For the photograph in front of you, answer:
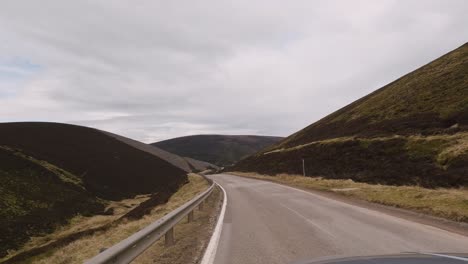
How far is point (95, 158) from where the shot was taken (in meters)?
65.7

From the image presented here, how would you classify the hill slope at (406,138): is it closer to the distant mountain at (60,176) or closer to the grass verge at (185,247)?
the distant mountain at (60,176)

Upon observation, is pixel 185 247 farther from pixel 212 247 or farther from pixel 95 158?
pixel 95 158

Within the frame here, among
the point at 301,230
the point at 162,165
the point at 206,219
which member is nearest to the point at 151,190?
the point at 162,165

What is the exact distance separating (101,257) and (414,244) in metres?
6.41

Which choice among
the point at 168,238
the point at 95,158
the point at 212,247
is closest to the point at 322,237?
the point at 212,247

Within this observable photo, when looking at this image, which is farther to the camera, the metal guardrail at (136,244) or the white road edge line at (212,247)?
the white road edge line at (212,247)

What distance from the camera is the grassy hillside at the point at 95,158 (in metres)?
54.0

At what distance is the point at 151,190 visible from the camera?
5672cm

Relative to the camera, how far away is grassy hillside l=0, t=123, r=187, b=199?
177ft

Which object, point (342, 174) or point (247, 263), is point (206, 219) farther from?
point (342, 174)

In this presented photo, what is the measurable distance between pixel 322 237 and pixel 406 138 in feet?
132

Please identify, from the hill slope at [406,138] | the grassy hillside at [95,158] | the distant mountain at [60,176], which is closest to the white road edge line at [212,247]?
the distant mountain at [60,176]

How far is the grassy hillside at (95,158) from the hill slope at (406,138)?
62.6 feet

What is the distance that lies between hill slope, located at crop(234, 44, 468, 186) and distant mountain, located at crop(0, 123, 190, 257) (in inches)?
752
